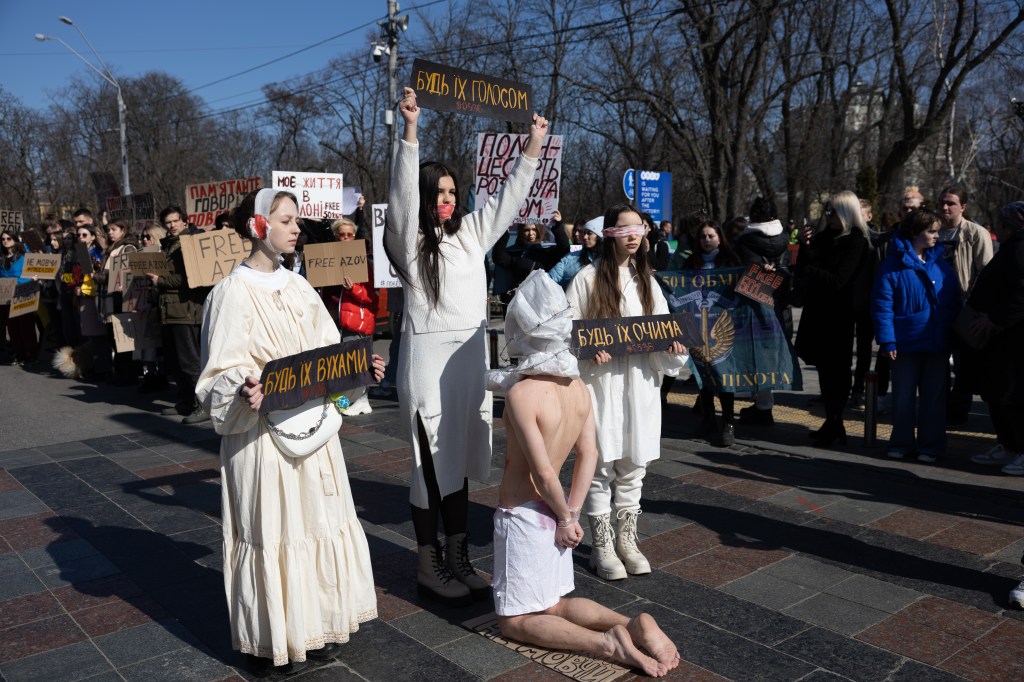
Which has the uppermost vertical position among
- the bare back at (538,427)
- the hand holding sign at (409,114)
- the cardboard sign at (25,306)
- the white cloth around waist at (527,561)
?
the hand holding sign at (409,114)

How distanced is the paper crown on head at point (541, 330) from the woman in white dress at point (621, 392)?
80cm

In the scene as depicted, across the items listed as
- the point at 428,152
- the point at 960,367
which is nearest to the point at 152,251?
the point at 960,367

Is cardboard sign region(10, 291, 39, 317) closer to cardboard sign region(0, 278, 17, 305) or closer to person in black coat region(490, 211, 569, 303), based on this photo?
cardboard sign region(0, 278, 17, 305)

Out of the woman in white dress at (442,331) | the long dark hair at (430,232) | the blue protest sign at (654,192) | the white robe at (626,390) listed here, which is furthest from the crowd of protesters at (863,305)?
the blue protest sign at (654,192)

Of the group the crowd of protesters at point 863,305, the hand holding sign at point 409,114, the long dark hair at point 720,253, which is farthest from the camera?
the long dark hair at point 720,253

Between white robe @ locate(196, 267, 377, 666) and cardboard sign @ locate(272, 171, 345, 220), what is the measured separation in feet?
22.8

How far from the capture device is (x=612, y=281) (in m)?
4.68

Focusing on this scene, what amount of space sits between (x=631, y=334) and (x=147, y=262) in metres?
6.70

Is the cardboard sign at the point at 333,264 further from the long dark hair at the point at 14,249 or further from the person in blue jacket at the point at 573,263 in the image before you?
the long dark hair at the point at 14,249

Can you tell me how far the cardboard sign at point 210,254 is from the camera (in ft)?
26.7

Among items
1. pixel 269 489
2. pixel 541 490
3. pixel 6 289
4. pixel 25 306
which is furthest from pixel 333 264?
pixel 6 289

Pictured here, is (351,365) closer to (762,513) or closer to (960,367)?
(762,513)

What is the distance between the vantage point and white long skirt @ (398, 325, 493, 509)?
4.02 m

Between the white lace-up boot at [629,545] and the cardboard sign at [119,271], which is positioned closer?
the white lace-up boot at [629,545]
